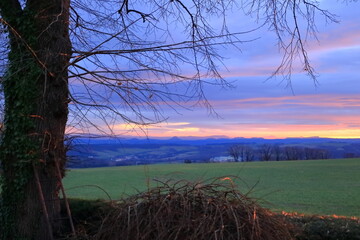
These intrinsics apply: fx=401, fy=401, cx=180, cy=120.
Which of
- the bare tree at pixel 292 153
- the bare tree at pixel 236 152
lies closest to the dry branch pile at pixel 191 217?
the bare tree at pixel 236 152

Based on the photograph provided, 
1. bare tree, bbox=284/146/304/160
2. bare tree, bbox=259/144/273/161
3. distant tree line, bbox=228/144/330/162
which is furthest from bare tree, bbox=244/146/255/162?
bare tree, bbox=284/146/304/160

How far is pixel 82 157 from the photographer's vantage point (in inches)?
305

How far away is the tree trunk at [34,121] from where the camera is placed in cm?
687

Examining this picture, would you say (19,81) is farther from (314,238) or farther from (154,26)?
(314,238)

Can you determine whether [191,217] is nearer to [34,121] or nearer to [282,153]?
[34,121]

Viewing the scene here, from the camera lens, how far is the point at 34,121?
708 centimetres

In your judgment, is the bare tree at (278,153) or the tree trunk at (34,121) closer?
the tree trunk at (34,121)

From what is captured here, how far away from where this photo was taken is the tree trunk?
271 inches

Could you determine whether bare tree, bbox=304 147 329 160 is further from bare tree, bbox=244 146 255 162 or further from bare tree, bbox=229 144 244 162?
bare tree, bbox=229 144 244 162

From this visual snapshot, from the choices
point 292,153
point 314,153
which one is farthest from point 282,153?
point 314,153

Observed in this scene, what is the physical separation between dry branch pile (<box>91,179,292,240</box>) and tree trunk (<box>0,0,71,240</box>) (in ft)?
6.25

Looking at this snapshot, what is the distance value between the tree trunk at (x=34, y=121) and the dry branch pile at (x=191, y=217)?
1905 millimetres

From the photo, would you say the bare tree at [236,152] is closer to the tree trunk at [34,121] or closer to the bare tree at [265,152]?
the bare tree at [265,152]

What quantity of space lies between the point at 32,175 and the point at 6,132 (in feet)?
2.98
